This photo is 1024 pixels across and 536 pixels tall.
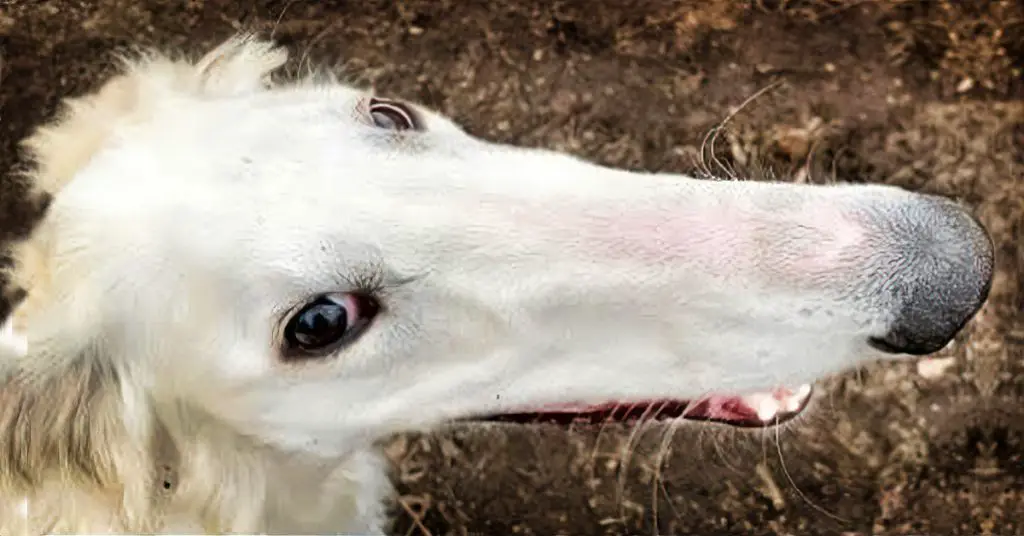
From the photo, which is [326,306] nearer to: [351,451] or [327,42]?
[351,451]

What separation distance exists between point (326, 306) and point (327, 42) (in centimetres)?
149

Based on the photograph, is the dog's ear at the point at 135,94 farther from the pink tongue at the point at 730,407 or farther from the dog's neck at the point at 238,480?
the pink tongue at the point at 730,407

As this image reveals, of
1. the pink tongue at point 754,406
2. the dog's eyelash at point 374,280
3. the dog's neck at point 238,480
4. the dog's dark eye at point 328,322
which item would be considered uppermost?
the dog's eyelash at point 374,280

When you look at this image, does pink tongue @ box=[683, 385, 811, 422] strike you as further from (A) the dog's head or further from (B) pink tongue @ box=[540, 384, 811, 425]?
(A) the dog's head

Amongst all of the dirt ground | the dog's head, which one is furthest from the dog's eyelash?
the dirt ground

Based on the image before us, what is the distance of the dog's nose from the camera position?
4.46ft

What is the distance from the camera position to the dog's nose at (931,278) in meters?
1.36

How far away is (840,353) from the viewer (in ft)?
4.57

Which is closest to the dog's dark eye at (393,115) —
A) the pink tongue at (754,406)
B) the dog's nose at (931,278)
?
the pink tongue at (754,406)

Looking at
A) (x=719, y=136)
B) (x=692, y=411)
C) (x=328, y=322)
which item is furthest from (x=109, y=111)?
(x=719, y=136)

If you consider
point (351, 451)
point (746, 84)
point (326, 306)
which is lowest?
point (351, 451)

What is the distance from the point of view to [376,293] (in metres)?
1.43

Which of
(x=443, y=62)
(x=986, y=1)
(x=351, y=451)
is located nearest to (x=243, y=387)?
(x=351, y=451)

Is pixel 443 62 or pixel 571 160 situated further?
pixel 443 62
